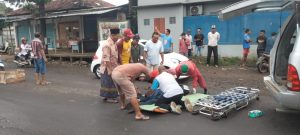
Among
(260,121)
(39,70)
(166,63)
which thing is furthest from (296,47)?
(39,70)

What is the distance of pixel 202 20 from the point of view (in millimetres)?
17656

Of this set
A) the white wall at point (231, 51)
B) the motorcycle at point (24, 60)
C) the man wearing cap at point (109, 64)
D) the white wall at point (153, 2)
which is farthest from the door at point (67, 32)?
the man wearing cap at point (109, 64)

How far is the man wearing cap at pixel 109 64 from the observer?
763cm

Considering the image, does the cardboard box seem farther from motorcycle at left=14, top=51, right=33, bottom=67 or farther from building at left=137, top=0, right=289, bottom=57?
building at left=137, top=0, right=289, bottom=57

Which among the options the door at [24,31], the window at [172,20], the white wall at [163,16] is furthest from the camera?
the door at [24,31]

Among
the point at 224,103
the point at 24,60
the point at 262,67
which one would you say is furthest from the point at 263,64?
the point at 24,60

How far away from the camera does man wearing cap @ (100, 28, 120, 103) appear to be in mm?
7633

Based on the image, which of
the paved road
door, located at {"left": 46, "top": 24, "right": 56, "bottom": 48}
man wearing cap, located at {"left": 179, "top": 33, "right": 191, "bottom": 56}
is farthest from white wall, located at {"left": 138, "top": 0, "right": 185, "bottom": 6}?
the paved road

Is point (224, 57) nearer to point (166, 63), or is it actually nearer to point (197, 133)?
point (166, 63)

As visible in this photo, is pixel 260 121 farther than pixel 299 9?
Yes

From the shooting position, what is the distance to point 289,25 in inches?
244

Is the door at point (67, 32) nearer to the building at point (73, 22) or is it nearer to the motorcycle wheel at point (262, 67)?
the building at point (73, 22)

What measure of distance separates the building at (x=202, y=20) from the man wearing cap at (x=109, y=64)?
884 cm

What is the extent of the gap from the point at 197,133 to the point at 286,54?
2461 mm
